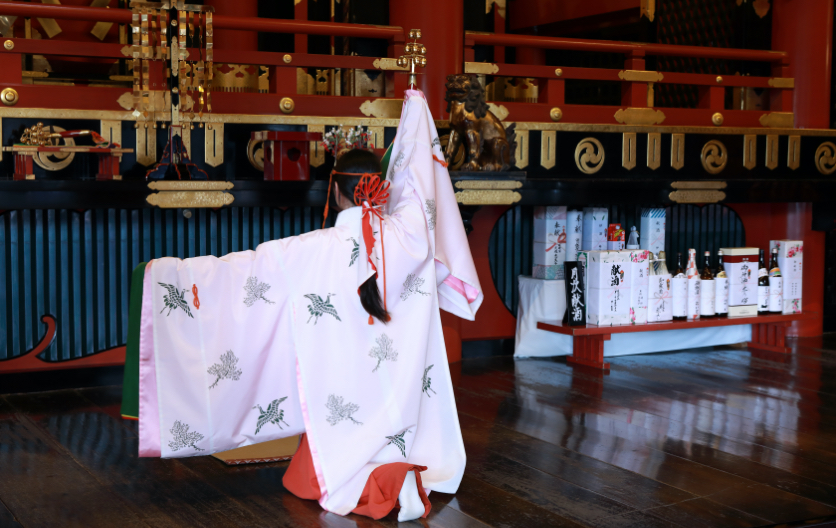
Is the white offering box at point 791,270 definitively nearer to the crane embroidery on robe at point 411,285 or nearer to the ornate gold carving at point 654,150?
the ornate gold carving at point 654,150

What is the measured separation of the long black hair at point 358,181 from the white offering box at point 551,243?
2.32m

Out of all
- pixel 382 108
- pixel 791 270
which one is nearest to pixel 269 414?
pixel 382 108

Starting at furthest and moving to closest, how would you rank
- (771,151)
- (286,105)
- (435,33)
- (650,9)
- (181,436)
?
(650,9)
(771,151)
(435,33)
(286,105)
(181,436)

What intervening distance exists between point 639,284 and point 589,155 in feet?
2.50

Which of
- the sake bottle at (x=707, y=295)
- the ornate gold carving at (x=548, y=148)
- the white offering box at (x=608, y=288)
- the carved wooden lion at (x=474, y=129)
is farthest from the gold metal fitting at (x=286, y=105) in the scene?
the sake bottle at (x=707, y=295)

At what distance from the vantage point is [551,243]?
4750 millimetres

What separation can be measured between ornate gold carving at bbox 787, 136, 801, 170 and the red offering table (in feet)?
3.02

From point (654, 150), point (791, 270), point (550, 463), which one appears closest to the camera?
point (550, 463)

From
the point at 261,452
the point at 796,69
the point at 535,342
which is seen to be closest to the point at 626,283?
the point at 535,342

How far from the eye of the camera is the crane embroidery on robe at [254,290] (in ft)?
8.18

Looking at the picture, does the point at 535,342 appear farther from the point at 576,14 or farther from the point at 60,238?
the point at 576,14

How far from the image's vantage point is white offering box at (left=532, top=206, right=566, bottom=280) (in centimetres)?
474

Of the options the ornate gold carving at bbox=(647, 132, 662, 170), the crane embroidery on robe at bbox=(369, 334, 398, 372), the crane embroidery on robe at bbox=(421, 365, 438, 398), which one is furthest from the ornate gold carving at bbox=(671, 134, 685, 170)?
the crane embroidery on robe at bbox=(369, 334, 398, 372)

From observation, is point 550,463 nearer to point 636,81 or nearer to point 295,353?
point 295,353
